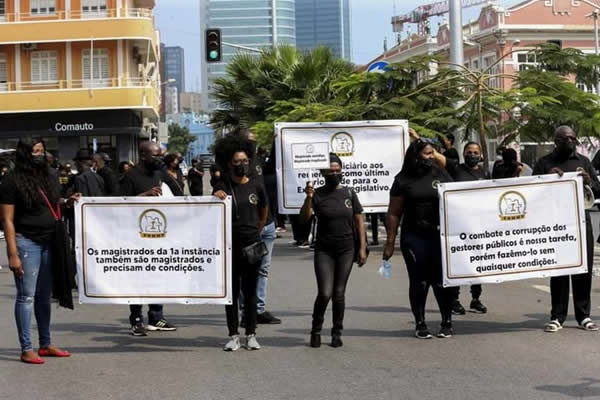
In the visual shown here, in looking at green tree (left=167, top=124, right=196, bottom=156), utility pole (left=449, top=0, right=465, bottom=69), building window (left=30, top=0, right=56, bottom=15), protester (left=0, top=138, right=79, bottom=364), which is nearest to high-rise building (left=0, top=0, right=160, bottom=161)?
building window (left=30, top=0, right=56, bottom=15)

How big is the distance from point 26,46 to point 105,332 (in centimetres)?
4242

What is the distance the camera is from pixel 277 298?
13234 mm

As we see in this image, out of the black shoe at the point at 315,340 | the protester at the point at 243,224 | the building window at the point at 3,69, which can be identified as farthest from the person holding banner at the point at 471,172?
the building window at the point at 3,69

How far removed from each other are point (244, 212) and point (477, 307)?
3296mm

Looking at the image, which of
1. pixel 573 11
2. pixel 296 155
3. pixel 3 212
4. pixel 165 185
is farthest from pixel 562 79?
pixel 573 11

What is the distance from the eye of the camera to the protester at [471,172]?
448 inches

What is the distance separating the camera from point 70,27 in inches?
1975

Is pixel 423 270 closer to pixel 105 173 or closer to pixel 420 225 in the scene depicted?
pixel 420 225

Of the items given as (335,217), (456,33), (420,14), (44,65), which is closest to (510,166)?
(335,217)

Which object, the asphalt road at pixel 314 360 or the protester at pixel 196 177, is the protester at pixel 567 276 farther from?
the protester at pixel 196 177

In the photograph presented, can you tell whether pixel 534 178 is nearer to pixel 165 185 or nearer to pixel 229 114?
pixel 165 185

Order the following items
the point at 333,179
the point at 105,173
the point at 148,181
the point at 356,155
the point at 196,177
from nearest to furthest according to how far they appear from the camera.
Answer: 1. the point at 333,179
2. the point at 148,181
3. the point at 105,173
4. the point at 356,155
5. the point at 196,177

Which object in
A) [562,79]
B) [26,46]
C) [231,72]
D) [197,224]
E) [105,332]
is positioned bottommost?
[105,332]

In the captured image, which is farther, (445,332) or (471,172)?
(471,172)
